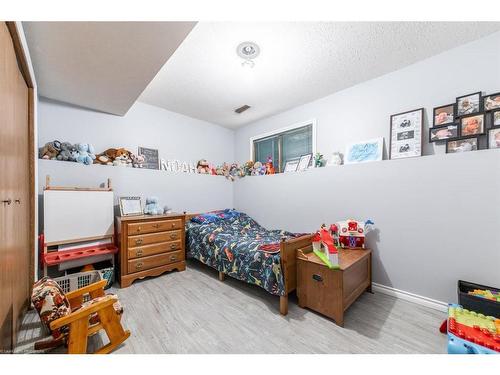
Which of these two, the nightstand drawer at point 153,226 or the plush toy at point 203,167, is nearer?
the nightstand drawer at point 153,226

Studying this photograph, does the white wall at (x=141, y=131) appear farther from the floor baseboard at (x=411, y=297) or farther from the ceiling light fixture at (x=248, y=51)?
the floor baseboard at (x=411, y=297)

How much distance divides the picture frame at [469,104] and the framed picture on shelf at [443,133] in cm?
12

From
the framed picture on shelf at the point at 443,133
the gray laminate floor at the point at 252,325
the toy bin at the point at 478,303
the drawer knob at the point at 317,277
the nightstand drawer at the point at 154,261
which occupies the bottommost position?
the gray laminate floor at the point at 252,325

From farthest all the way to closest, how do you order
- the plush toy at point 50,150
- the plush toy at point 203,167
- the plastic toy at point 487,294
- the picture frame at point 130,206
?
the plush toy at point 203,167 < the picture frame at point 130,206 < the plush toy at point 50,150 < the plastic toy at point 487,294

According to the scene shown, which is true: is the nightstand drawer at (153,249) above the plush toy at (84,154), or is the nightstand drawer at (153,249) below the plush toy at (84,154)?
below

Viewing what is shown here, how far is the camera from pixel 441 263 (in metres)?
1.85

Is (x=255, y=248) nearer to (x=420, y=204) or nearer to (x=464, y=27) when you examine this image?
(x=420, y=204)

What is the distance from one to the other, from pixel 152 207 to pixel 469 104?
12.2 feet

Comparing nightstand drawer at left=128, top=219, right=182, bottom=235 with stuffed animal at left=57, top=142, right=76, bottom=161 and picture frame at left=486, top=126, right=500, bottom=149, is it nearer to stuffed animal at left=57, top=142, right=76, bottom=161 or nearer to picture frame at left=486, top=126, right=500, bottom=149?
stuffed animal at left=57, top=142, right=76, bottom=161

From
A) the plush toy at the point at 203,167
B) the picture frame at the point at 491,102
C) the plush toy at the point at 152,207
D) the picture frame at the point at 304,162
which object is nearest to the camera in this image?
the picture frame at the point at 491,102

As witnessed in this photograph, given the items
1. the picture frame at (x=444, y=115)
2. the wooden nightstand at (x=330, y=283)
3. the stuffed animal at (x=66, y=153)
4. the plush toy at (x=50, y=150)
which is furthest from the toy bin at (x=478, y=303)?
the plush toy at (x=50, y=150)

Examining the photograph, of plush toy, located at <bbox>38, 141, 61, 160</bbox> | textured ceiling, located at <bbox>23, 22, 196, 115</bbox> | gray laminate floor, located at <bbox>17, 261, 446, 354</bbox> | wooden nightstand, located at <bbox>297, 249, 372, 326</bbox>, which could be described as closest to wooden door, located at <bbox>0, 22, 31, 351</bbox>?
textured ceiling, located at <bbox>23, 22, 196, 115</bbox>

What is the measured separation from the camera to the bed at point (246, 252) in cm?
184
